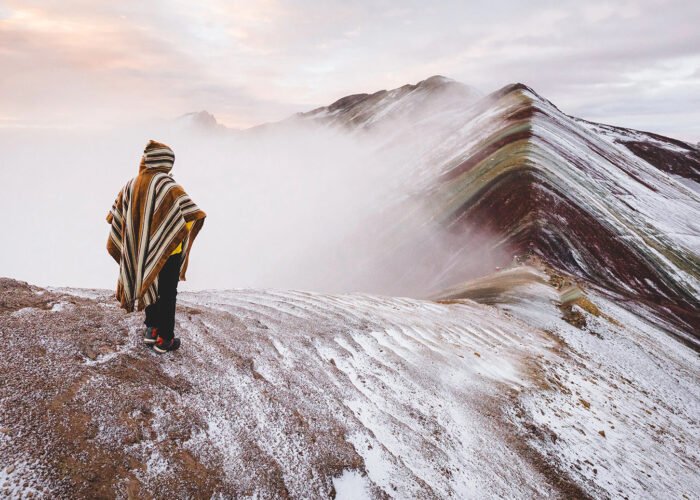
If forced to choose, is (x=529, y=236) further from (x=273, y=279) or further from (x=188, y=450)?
(x=273, y=279)

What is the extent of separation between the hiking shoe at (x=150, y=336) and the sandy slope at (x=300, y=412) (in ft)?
0.49

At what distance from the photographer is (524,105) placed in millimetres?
61094

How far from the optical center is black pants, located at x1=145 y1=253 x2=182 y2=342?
5781 mm

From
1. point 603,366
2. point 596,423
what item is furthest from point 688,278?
point 596,423

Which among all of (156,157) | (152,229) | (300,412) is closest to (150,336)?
(152,229)

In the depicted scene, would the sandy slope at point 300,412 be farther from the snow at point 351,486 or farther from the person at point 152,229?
the person at point 152,229

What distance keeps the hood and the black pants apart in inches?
49.0

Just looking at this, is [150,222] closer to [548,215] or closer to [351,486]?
[351,486]

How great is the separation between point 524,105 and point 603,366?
55862 mm

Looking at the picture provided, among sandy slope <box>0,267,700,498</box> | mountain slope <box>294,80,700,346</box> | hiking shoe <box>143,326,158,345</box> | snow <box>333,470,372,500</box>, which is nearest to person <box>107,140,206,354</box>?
hiking shoe <box>143,326,158,345</box>

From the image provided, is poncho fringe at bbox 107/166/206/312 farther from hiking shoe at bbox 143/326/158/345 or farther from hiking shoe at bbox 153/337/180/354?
hiking shoe at bbox 153/337/180/354

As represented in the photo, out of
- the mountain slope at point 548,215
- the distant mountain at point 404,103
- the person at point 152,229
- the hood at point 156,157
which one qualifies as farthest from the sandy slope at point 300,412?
the distant mountain at point 404,103

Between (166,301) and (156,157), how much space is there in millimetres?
2052

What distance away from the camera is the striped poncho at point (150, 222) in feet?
18.3
